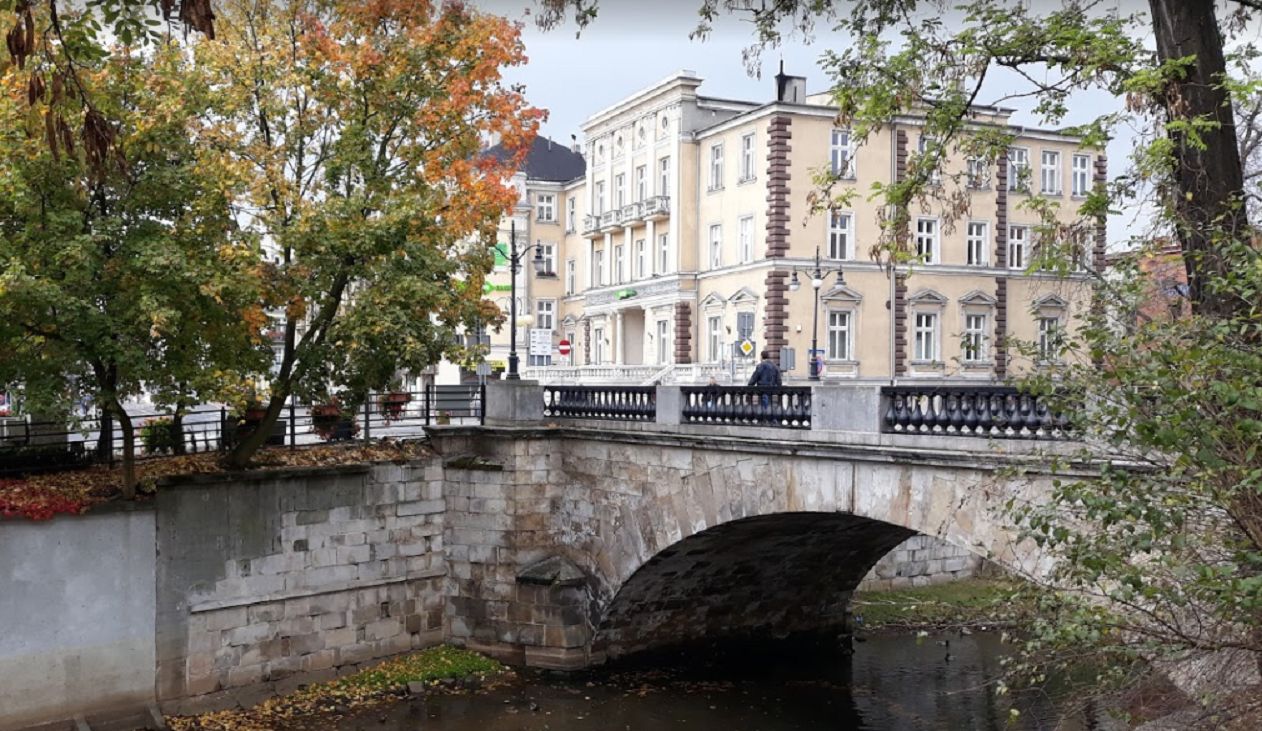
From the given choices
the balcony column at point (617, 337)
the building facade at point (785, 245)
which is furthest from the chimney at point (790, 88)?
the balcony column at point (617, 337)

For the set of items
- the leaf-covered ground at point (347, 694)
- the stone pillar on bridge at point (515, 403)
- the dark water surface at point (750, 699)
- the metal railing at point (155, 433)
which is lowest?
the dark water surface at point (750, 699)

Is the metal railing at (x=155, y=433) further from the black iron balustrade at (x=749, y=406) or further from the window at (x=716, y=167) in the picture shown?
the window at (x=716, y=167)

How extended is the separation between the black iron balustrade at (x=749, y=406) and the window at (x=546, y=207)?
122ft

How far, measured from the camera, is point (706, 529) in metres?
17.3

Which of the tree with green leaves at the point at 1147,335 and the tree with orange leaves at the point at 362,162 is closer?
the tree with green leaves at the point at 1147,335

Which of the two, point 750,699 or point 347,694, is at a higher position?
Answer: point 347,694

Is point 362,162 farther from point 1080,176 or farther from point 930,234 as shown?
point 1080,176

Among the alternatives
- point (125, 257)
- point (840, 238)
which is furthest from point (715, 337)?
point (125, 257)

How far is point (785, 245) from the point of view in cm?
3684

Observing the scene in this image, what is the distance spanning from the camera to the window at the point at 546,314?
5391cm

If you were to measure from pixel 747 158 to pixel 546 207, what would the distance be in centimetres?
1795

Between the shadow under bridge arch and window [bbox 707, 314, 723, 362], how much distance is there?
17501mm

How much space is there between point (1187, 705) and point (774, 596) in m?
14.5

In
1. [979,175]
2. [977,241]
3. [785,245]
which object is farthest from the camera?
[977,241]
